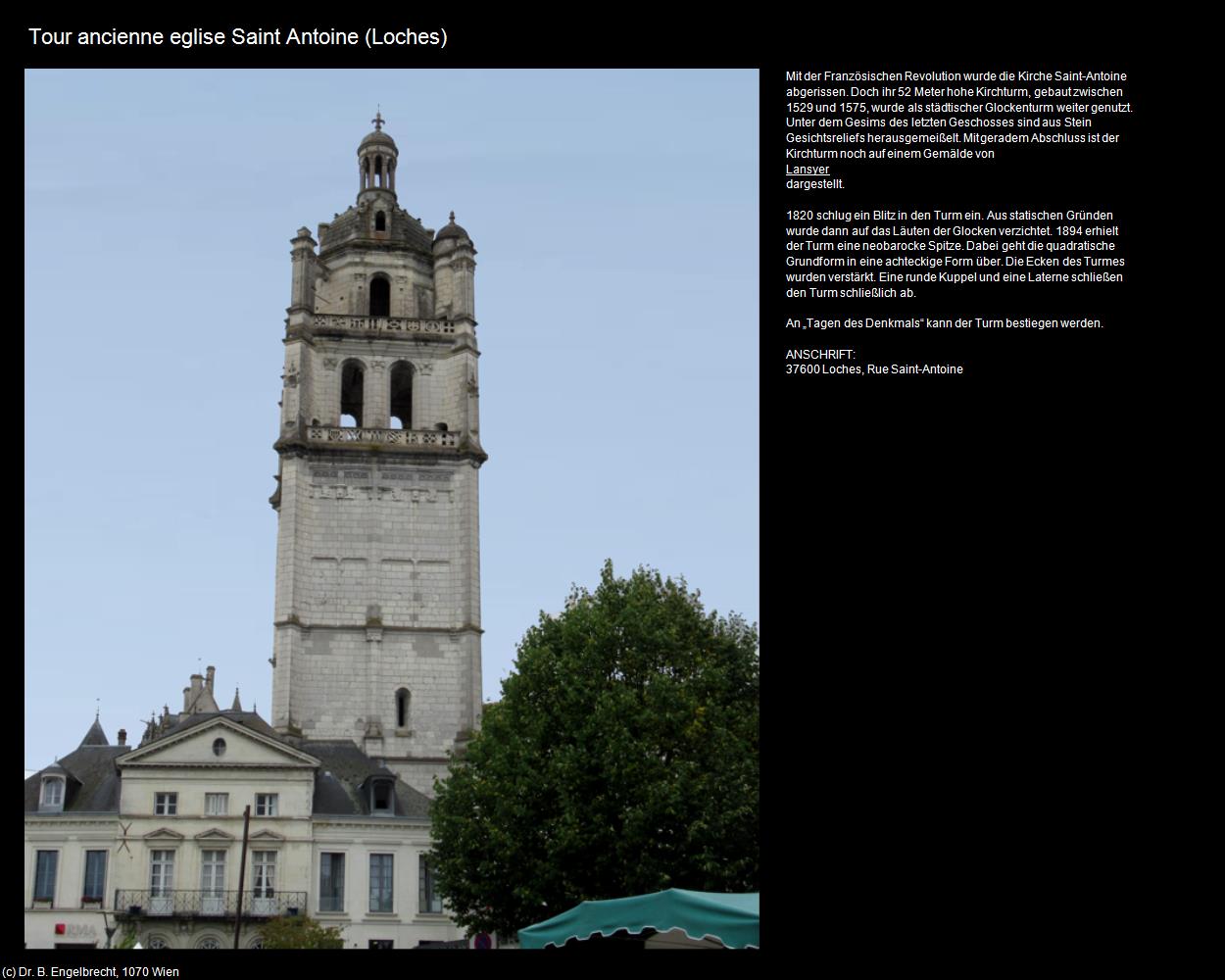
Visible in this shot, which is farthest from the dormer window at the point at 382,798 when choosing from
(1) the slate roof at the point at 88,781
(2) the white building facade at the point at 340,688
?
(1) the slate roof at the point at 88,781

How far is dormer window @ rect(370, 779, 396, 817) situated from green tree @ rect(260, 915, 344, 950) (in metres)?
4.85

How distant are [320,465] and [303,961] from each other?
170ft

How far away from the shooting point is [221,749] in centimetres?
5272

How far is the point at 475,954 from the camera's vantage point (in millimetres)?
10172

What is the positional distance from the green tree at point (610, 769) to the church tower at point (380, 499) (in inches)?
556

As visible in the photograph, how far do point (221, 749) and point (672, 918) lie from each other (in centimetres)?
3819

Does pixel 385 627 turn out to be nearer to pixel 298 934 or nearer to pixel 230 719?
pixel 230 719

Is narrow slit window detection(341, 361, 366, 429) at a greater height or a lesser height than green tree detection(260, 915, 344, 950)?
greater

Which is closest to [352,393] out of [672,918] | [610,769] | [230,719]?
[230,719]

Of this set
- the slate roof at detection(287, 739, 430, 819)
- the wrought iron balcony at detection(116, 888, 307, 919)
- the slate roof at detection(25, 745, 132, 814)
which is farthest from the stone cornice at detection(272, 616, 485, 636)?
the wrought iron balcony at detection(116, 888, 307, 919)

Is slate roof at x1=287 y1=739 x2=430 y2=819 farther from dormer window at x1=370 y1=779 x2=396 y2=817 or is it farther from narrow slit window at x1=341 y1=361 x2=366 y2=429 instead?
narrow slit window at x1=341 y1=361 x2=366 y2=429

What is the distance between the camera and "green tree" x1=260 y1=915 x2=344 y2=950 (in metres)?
44.3
